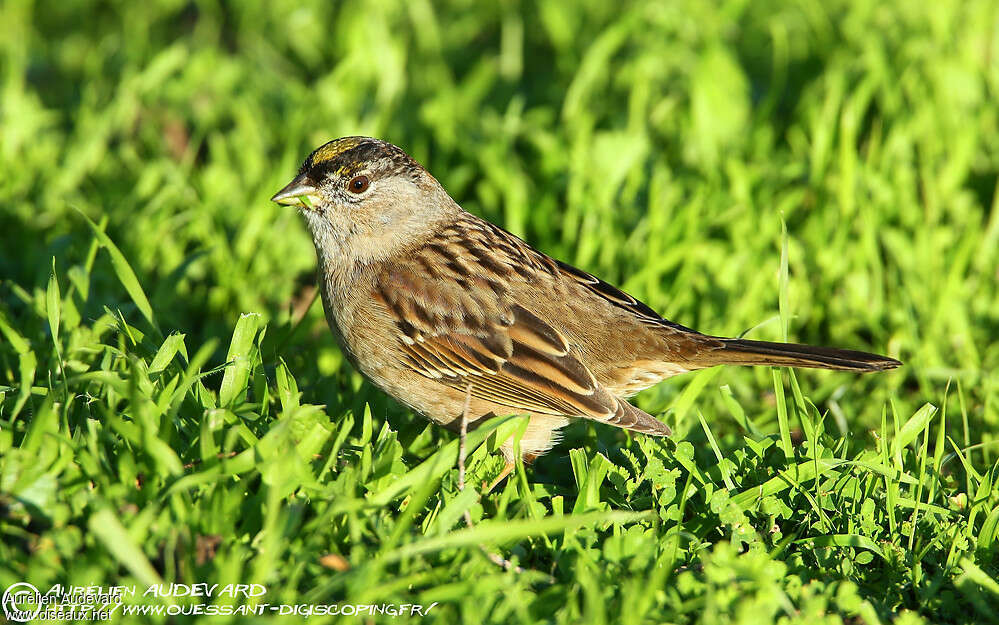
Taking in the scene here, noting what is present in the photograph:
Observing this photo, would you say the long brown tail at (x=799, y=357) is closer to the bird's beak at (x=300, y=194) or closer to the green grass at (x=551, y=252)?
the green grass at (x=551, y=252)

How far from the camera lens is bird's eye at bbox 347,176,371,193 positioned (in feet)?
13.8

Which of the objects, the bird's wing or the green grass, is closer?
the green grass

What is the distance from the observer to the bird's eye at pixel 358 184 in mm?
4203

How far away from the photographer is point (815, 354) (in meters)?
3.70

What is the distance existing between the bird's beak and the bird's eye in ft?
0.48

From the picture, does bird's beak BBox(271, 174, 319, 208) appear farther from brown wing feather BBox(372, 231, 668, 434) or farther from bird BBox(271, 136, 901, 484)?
brown wing feather BBox(372, 231, 668, 434)

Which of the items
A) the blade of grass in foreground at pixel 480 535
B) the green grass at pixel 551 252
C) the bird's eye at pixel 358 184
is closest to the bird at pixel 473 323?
the bird's eye at pixel 358 184

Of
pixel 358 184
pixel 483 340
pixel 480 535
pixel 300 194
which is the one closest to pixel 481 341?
pixel 483 340

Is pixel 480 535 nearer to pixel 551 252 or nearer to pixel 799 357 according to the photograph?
pixel 799 357

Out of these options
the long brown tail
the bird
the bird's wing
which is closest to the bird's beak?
the bird

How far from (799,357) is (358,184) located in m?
1.90

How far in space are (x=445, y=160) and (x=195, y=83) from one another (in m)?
1.79

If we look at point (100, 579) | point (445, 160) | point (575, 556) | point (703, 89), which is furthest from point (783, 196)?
point (100, 579)

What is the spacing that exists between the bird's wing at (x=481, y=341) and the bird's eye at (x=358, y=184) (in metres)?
0.38
